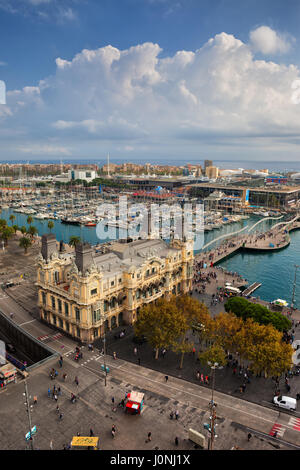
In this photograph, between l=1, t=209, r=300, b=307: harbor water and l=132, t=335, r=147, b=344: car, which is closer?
l=132, t=335, r=147, b=344: car

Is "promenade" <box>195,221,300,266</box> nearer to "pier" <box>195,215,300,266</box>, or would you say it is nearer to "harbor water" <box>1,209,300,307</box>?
"pier" <box>195,215,300,266</box>

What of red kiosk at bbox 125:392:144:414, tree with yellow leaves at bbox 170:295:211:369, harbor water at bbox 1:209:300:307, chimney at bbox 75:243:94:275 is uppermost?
chimney at bbox 75:243:94:275

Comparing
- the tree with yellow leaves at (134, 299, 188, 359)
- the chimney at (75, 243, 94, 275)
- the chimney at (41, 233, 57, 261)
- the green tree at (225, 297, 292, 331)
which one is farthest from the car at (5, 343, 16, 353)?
the green tree at (225, 297, 292, 331)

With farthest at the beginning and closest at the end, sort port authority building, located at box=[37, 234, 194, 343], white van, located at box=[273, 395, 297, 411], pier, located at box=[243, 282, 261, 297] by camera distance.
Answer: pier, located at box=[243, 282, 261, 297], port authority building, located at box=[37, 234, 194, 343], white van, located at box=[273, 395, 297, 411]

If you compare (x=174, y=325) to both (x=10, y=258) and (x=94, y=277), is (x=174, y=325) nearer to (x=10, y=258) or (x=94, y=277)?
(x=94, y=277)

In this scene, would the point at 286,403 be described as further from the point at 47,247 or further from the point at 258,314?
the point at 47,247

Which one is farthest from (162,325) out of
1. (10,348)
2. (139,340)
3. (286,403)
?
(10,348)

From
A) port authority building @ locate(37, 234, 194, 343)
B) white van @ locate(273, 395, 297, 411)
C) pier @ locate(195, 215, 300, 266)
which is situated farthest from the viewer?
pier @ locate(195, 215, 300, 266)
